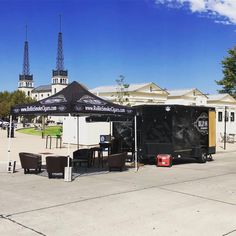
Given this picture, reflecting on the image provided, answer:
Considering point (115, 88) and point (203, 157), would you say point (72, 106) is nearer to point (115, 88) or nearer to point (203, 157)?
point (203, 157)

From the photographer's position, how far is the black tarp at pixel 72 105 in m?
13.1

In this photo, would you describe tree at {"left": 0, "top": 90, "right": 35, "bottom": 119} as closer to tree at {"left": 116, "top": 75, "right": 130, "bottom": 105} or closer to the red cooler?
tree at {"left": 116, "top": 75, "right": 130, "bottom": 105}

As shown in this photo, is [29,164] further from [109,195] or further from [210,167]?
[210,167]

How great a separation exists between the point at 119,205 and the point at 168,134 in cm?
915

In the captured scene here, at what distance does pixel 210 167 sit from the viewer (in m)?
17.1

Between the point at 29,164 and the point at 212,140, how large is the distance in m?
9.33

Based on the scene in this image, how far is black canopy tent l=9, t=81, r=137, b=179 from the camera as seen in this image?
42.9ft

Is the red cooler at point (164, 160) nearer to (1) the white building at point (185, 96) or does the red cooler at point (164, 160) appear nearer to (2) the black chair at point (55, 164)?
(2) the black chair at point (55, 164)

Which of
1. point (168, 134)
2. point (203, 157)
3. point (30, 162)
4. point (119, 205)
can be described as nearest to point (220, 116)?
point (203, 157)

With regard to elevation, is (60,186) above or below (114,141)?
below

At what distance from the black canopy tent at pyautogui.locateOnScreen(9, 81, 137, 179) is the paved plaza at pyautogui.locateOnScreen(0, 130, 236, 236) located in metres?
2.13

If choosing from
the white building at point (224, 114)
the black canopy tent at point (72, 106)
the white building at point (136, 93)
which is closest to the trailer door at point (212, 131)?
the black canopy tent at point (72, 106)

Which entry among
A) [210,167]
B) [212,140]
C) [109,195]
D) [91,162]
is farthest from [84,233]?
[212,140]

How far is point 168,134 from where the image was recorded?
17922 mm
